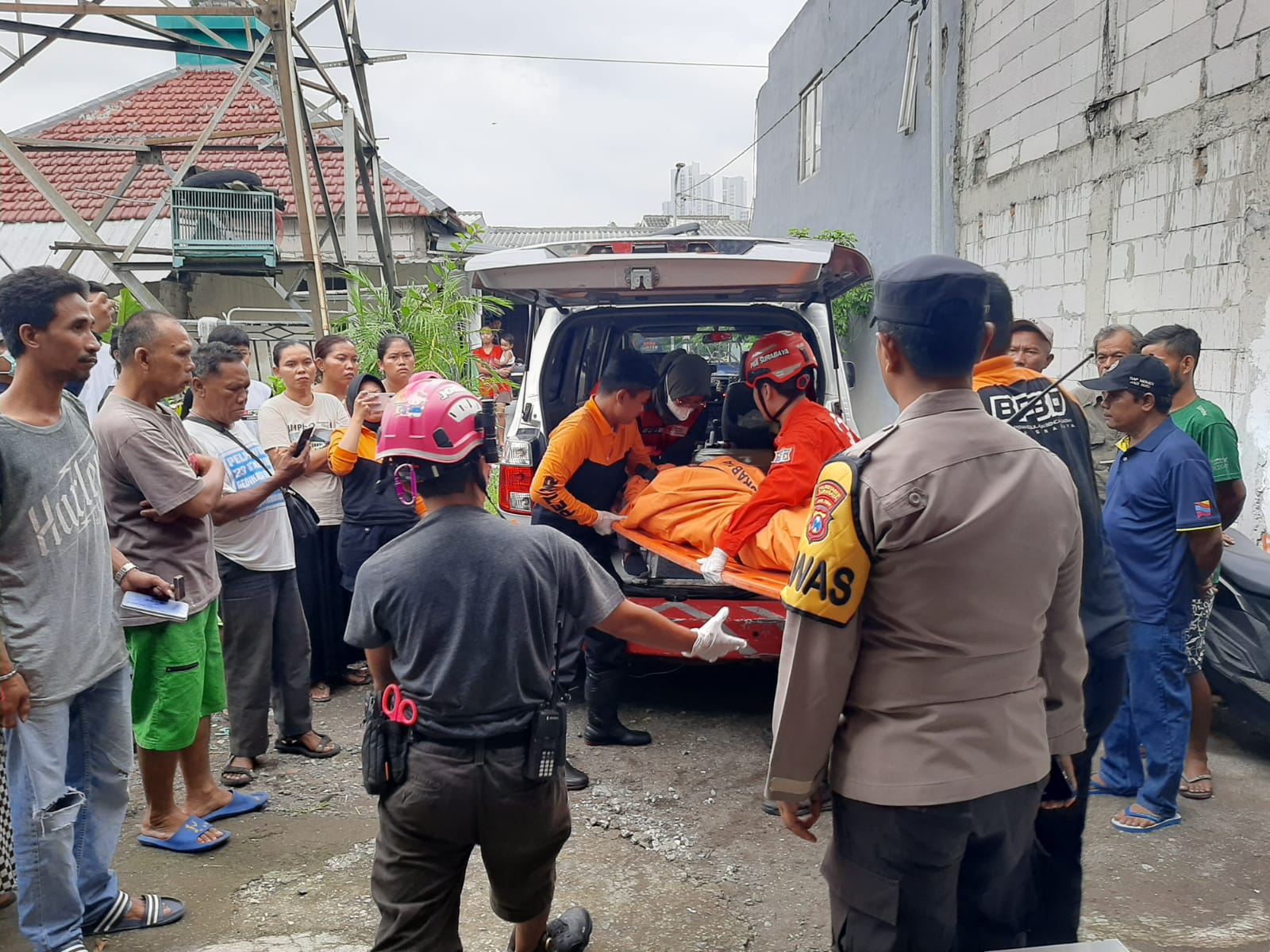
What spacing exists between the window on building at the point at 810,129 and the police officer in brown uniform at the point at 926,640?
15424 millimetres

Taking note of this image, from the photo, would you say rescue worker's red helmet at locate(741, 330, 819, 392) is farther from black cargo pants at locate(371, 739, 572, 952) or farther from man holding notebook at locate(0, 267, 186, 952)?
man holding notebook at locate(0, 267, 186, 952)

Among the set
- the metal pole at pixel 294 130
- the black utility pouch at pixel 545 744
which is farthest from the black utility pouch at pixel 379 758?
the metal pole at pixel 294 130

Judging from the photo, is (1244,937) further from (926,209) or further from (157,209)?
(157,209)

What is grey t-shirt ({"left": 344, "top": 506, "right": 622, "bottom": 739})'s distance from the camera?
7.26 ft

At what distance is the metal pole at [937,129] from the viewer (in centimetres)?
998

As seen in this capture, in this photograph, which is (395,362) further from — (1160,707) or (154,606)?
(1160,707)

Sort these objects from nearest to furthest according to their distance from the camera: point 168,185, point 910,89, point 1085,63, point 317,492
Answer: point 317,492 → point 1085,63 → point 910,89 → point 168,185

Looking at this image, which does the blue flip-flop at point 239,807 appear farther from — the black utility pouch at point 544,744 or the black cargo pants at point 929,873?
the black cargo pants at point 929,873

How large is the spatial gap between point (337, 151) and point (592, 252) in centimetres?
1519

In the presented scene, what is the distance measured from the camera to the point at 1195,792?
4043 mm

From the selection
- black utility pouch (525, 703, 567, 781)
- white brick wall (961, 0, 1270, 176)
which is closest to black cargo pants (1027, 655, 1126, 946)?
black utility pouch (525, 703, 567, 781)

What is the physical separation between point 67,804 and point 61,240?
16.8m

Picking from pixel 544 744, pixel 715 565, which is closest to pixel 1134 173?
pixel 715 565

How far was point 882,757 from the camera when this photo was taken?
1.90m
